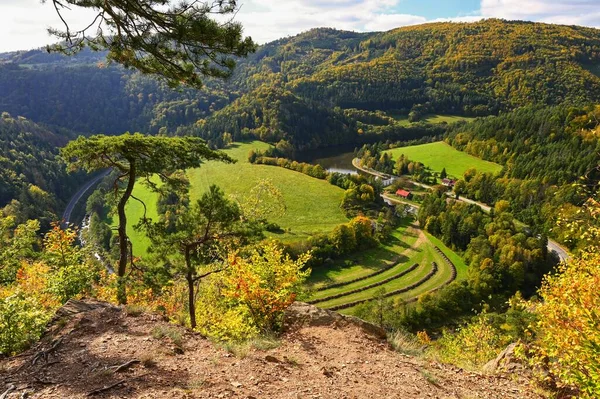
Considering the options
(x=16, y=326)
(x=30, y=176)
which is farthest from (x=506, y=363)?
(x=30, y=176)

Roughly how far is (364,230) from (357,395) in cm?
6795

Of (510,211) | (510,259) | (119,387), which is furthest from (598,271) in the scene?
(510,211)

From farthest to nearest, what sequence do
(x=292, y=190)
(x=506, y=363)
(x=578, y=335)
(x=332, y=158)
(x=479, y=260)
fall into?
(x=332, y=158)
(x=292, y=190)
(x=479, y=260)
(x=506, y=363)
(x=578, y=335)

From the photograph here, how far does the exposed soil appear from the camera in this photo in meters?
8.69

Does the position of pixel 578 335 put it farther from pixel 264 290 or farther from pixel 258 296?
pixel 258 296

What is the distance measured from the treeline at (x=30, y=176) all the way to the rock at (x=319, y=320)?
7733cm

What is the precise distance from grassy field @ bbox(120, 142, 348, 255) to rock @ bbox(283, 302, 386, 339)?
6035 centimetres

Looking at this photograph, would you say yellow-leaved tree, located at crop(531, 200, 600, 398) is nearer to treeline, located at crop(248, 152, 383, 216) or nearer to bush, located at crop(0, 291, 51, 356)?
bush, located at crop(0, 291, 51, 356)

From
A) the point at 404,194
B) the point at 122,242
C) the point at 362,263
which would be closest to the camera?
the point at 122,242

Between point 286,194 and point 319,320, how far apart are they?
8346cm

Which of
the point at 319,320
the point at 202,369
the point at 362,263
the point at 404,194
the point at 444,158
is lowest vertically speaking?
the point at 362,263

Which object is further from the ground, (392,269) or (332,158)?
(332,158)

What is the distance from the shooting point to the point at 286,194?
322 feet

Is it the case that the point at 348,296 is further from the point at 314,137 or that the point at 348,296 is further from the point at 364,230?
the point at 314,137
